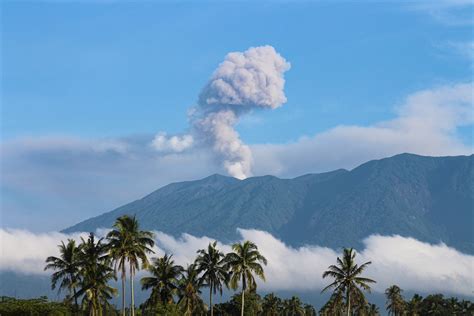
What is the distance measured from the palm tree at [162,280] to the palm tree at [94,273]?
1733cm

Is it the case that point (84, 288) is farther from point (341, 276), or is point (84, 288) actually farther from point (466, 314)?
point (466, 314)

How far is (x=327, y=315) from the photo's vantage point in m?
198

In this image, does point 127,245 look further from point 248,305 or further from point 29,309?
point 248,305

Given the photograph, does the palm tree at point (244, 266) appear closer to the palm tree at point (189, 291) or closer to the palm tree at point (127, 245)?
the palm tree at point (189, 291)

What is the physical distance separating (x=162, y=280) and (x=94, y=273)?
854 inches

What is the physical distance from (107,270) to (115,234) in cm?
643

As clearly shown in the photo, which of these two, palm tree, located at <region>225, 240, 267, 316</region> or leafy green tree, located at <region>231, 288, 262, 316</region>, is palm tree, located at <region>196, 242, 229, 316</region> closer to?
palm tree, located at <region>225, 240, 267, 316</region>

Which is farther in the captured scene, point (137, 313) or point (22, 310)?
point (137, 313)

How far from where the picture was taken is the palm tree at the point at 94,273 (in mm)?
105062

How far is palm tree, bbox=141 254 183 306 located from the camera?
409 feet

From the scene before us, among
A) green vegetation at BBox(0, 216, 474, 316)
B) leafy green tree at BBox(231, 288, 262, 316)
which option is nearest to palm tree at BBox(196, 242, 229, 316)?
green vegetation at BBox(0, 216, 474, 316)

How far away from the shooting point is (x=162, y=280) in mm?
125688

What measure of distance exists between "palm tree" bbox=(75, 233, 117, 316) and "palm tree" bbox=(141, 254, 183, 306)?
682 inches

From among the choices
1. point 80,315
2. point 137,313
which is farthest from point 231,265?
point 137,313
